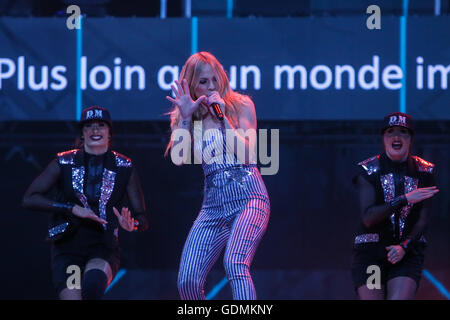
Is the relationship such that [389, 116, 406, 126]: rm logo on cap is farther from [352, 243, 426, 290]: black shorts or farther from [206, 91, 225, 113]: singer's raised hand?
[206, 91, 225, 113]: singer's raised hand

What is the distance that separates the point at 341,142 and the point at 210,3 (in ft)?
5.31

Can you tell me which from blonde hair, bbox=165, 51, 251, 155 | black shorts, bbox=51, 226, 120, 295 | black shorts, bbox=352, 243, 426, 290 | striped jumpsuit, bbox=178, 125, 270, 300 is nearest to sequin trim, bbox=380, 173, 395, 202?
black shorts, bbox=352, 243, 426, 290

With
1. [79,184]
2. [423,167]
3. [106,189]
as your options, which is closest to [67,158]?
[79,184]

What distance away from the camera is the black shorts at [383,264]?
163 inches

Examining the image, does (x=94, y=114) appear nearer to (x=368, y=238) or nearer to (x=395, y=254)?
(x=368, y=238)

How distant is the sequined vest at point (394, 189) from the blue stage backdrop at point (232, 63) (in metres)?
1.49

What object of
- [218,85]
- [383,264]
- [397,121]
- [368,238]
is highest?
[218,85]

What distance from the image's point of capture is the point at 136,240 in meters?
6.38

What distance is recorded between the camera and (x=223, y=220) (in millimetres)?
3852

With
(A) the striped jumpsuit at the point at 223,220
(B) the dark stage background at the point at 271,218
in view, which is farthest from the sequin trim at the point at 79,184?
(B) the dark stage background at the point at 271,218

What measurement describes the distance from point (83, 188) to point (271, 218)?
7.63 feet

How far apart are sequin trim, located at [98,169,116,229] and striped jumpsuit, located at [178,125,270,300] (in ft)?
2.49

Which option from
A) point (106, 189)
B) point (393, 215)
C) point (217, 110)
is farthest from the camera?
point (106, 189)

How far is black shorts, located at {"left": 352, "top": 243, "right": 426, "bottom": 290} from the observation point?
13.6 feet
